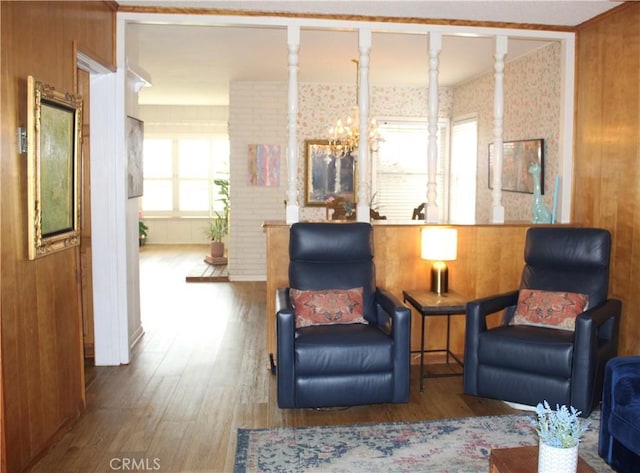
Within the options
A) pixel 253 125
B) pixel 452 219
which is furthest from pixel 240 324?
pixel 452 219

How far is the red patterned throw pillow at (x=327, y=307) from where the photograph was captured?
12.5ft

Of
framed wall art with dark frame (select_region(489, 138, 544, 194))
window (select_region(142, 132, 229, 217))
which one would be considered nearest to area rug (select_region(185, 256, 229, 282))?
window (select_region(142, 132, 229, 217))

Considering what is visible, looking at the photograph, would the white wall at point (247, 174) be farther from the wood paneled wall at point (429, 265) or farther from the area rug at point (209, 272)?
the wood paneled wall at point (429, 265)

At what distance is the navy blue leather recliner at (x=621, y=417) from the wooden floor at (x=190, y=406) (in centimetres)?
84

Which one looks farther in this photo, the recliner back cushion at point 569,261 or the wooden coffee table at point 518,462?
the recliner back cushion at point 569,261

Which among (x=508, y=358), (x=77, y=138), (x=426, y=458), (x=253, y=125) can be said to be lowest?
(x=426, y=458)

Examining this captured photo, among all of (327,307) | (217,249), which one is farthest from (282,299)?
(217,249)

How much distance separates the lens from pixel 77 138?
329 centimetres

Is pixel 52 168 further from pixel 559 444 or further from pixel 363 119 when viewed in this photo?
pixel 559 444

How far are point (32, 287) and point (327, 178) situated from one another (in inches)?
213

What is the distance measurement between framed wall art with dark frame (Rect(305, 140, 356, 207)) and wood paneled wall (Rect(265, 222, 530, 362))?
3.58m

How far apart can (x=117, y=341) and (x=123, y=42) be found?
2.18 metres

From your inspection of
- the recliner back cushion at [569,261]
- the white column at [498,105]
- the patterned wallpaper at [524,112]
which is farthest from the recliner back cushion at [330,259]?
the patterned wallpaper at [524,112]

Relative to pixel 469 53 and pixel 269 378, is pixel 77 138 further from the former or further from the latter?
pixel 469 53
